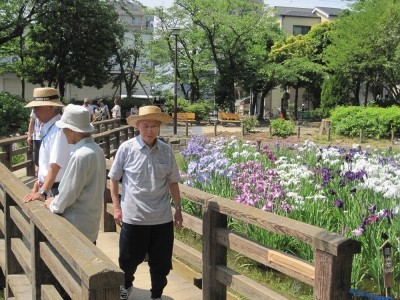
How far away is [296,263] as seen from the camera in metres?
3.17

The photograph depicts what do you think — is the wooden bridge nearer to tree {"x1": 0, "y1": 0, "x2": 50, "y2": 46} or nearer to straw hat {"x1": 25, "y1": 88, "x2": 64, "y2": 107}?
straw hat {"x1": 25, "y1": 88, "x2": 64, "y2": 107}

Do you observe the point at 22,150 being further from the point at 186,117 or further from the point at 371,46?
the point at 371,46

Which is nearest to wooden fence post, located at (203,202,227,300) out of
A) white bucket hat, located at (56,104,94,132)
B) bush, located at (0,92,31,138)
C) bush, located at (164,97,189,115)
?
white bucket hat, located at (56,104,94,132)

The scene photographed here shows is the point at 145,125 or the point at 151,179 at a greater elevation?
the point at 145,125

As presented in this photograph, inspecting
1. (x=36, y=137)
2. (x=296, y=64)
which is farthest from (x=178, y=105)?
(x=36, y=137)

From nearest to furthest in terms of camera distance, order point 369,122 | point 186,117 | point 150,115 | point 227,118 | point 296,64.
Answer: point 150,115 → point 369,122 → point 186,117 → point 227,118 → point 296,64

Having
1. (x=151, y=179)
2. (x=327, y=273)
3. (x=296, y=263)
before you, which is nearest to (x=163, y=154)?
(x=151, y=179)

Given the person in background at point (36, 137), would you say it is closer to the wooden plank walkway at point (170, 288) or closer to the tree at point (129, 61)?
the wooden plank walkway at point (170, 288)

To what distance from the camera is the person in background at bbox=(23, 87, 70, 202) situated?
3568mm

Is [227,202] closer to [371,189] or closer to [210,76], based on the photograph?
[371,189]

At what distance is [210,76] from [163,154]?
3239 cm

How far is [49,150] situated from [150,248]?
102 cm

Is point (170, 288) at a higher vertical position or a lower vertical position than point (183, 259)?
lower

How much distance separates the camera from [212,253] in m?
3.89
